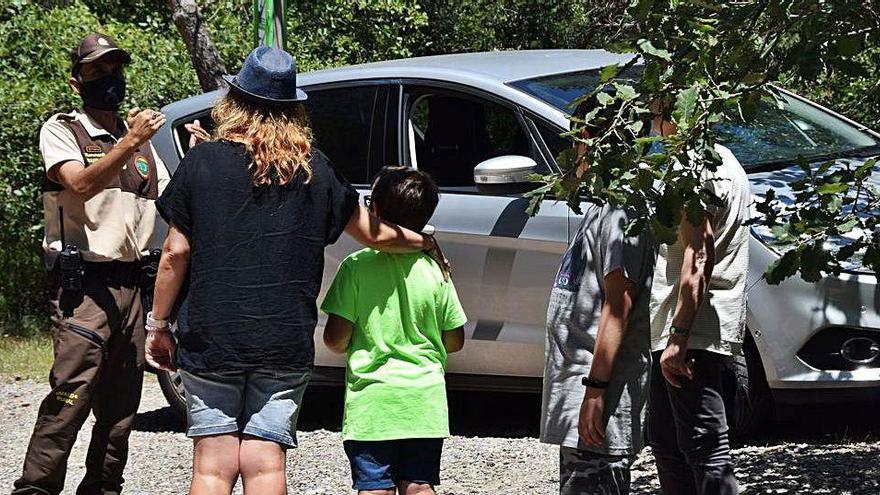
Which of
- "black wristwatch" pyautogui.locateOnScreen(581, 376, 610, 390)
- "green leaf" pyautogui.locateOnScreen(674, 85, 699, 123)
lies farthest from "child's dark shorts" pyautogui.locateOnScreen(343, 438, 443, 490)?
"green leaf" pyautogui.locateOnScreen(674, 85, 699, 123)

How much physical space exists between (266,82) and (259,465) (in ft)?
3.61

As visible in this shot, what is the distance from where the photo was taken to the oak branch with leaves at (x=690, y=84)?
3.40 m

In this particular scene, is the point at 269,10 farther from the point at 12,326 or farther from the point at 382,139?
the point at 12,326

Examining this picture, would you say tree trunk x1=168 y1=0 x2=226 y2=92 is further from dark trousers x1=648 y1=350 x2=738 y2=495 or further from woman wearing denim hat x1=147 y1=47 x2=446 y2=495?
dark trousers x1=648 y1=350 x2=738 y2=495

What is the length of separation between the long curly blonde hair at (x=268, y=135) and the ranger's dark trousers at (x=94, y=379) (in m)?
1.24

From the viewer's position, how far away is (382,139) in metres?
6.68

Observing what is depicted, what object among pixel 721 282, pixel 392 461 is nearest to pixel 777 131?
pixel 721 282

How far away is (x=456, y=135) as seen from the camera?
667cm

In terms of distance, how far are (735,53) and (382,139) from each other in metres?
3.33

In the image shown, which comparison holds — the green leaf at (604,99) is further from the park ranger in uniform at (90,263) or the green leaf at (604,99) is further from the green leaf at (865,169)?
the park ranger in uniform at (90,263)

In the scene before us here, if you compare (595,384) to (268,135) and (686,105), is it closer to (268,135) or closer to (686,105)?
(686,105)

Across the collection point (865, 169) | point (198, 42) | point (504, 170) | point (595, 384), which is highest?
point (198, 42)

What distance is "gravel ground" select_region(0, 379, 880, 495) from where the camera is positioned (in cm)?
560

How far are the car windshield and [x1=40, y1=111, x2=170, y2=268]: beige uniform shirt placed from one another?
2.04m
